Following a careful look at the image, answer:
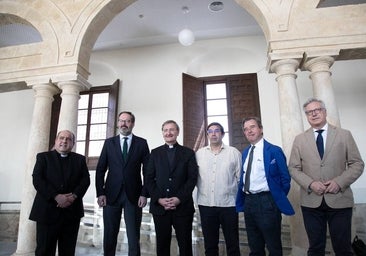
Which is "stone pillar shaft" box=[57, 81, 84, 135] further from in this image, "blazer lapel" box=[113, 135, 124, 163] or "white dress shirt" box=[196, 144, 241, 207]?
"white dress shirt" box=[196, 144, 241, 207]

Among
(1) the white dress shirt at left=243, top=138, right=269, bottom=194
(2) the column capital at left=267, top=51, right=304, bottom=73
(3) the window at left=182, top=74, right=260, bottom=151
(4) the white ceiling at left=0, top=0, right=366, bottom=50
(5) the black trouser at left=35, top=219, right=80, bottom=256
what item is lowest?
(5) the black trouser at left=35, top=219, right=80, bottom=256

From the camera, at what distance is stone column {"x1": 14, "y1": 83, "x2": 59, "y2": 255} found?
368cm

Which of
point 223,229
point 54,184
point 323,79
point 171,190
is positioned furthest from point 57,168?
point 323,79

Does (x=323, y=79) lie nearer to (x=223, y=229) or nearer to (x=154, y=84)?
(x=223, y=229)

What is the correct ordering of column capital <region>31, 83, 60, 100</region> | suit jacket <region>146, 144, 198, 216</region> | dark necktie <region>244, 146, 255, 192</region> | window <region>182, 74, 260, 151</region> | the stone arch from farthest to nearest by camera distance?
1. window <region>182, 74, 260, 151</region>
2. the stone arch
3. column capital <region>31, 83, 60, 100</region>
4. suit jacket <region>146, 144, 198, 216</region>
5. dark necktie <region>244, 146, 255, 192</region>

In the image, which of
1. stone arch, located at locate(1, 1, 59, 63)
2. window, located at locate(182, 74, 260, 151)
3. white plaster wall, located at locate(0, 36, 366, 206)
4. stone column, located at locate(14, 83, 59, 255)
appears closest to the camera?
stone column, located at locate(14, 83, 59, 255)

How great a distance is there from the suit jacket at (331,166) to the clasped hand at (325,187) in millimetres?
31

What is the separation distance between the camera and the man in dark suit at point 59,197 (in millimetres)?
2494

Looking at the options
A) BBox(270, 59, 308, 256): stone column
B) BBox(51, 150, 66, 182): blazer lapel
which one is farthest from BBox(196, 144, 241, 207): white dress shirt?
BBox(51, 150, 66, 182): blazer lapel

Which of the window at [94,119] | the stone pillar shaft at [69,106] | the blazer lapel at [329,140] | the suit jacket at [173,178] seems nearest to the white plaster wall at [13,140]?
the window at [94,119]

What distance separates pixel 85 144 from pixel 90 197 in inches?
58.6

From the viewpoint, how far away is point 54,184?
8.45 ft

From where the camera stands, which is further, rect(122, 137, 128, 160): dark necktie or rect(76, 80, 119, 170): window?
rect(76, 80, 119, 170): window

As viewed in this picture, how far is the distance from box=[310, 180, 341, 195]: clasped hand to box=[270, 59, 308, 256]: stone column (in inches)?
38.9
